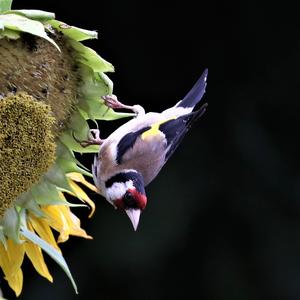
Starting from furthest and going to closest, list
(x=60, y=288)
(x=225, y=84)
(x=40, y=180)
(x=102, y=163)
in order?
(x=225, y=84)
(x=60, y=288)
(x=102, y=163)
(x=40, y=180)

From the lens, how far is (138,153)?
179 cm

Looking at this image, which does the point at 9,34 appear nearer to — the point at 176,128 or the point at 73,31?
the point at 73,31

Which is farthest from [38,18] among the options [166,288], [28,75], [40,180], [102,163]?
[166,288]

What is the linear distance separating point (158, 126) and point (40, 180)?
0.44 meters

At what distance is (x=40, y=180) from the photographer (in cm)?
135

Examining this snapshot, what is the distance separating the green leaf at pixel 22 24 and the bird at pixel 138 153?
1.59 feet

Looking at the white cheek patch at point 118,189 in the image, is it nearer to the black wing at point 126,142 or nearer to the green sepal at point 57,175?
the black wing at point 126,142

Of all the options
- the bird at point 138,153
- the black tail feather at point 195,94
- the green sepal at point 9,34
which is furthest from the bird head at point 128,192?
the green sepal at point 9,34

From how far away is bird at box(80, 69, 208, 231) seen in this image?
1709 millimetres

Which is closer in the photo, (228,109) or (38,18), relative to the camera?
(38,18)

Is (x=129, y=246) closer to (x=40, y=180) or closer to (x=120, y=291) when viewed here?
(x=120, y=291)

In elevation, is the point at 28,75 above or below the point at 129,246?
above


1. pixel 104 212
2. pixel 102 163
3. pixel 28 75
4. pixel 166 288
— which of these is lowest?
pixel 166 288

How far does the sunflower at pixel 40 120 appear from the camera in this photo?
1.26 m
